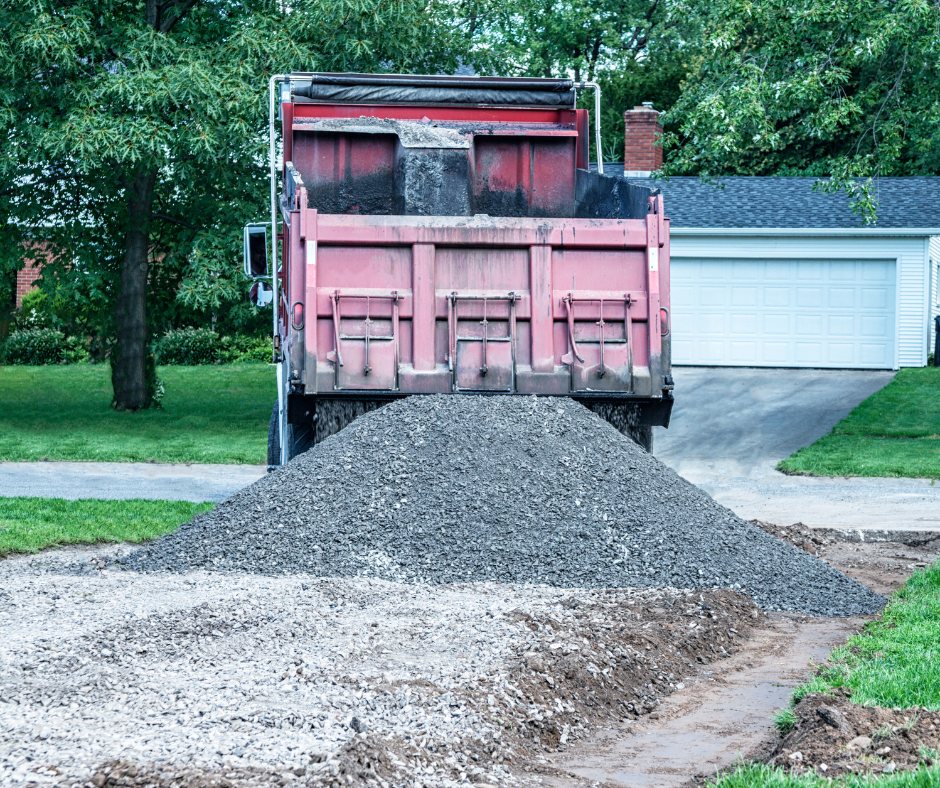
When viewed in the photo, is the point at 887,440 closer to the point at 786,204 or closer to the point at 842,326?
the point at 842,326

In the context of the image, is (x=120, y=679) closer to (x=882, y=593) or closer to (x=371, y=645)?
(x=371, y=645)

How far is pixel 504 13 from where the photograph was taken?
18578 mm

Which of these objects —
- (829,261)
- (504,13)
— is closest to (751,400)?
(829,261)

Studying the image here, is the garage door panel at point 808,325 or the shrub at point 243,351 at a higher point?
the garage door panel at point 808,325

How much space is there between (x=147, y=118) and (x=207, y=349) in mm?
13345

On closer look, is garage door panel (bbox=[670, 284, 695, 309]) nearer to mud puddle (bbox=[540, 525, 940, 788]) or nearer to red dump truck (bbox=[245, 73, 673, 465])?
red dump truck (bbox=[245, 73, 673, 465])

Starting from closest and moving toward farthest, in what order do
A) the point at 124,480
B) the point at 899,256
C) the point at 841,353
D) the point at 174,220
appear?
the point at 124,480 → the point at 174,220 → the point at 899,256 → the point at 841,353

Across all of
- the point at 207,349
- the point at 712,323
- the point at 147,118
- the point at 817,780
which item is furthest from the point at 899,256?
the point at 817,780

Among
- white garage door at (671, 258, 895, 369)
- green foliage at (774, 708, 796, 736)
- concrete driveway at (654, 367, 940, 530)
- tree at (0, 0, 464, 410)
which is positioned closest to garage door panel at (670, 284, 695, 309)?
white garage door at (671, 258, 895, 369)

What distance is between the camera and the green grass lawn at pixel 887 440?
13609mm

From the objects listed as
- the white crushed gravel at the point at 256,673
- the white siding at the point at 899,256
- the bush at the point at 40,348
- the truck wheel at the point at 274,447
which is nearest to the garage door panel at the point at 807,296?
the white siding at the point at 899,256

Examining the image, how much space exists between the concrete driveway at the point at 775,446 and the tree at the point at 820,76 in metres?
3.48

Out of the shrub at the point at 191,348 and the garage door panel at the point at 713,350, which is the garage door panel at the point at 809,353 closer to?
the garage door panel at the point at 713,350

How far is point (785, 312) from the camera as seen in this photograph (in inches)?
926
